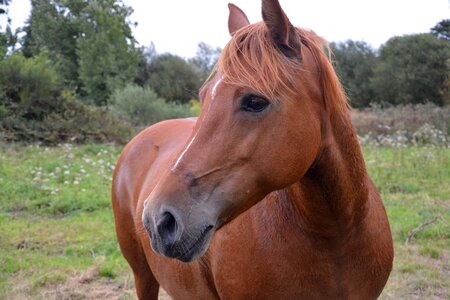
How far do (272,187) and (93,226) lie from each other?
5.31m

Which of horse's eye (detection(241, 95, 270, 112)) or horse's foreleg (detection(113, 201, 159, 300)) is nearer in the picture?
horse's eye (detection(241, 95, 270, 112))

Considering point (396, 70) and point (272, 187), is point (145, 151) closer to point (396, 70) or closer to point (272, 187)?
point (272, 187)

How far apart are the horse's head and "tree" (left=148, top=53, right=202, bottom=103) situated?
2859 cm

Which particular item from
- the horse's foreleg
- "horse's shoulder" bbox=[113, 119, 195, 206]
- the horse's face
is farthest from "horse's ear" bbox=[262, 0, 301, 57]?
the horse's foreleg

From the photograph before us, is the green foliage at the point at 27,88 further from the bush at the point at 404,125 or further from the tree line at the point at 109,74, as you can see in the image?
the bush at the point at 404,125

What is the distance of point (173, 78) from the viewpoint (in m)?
32.4

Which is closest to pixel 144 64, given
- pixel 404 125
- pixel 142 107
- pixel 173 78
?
pixel 173 78

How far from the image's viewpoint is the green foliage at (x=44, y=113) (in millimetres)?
13602

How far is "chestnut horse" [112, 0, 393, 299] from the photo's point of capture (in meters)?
1.55

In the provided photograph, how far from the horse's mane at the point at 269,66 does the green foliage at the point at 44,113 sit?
506 inches

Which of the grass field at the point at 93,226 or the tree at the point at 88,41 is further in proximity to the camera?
the tree at the point at 88,41

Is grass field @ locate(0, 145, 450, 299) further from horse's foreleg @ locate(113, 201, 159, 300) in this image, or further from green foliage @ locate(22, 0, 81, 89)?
green foliage @ locate(22, 0, 81, 89)

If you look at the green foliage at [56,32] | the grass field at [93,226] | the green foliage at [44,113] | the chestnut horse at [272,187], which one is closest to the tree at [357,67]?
the green foliage at [44,113]

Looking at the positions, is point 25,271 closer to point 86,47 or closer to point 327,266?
point 327,266
